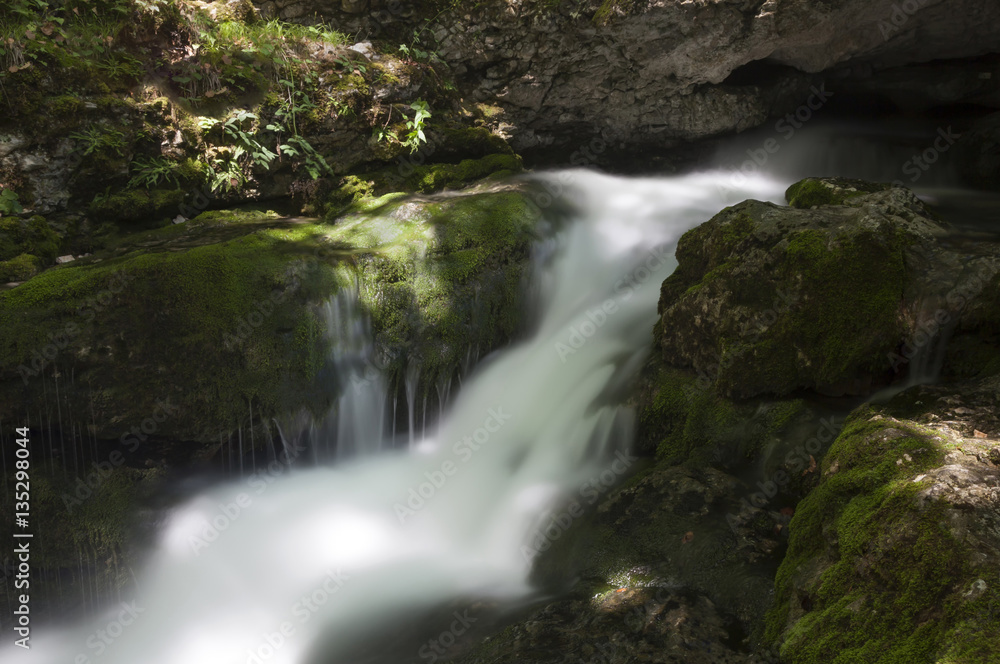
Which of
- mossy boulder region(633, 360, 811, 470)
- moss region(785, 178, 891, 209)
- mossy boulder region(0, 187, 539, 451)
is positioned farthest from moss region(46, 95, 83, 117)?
moss region(785, 178, 891, 209)

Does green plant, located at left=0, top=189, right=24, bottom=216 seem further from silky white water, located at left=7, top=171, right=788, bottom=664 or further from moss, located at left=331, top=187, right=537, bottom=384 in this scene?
silky white water, located at left=7, top=171, right=788, bottom=664

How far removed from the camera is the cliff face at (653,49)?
7734mm

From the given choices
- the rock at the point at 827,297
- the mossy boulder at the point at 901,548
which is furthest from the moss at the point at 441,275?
the mossy boulder at the point at 901,548

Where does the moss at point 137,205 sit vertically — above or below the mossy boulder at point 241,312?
above

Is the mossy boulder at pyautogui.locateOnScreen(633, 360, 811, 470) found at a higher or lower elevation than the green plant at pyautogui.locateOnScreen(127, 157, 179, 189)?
lower

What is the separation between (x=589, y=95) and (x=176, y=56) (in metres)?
5.60

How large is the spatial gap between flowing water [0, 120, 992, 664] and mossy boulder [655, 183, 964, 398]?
0.91 meters

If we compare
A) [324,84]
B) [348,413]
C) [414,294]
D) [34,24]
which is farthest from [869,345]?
[34,24]

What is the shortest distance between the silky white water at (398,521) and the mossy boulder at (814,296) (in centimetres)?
92

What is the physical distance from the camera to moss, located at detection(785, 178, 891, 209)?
5453 mm

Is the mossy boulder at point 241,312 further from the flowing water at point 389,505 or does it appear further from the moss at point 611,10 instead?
the moss at point 611,10

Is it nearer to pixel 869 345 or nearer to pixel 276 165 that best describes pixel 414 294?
pixel 276 165

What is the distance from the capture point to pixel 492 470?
5281 mm

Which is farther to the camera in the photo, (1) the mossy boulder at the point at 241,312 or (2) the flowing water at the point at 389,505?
(1) the mossy boulder at the point at 241,312
